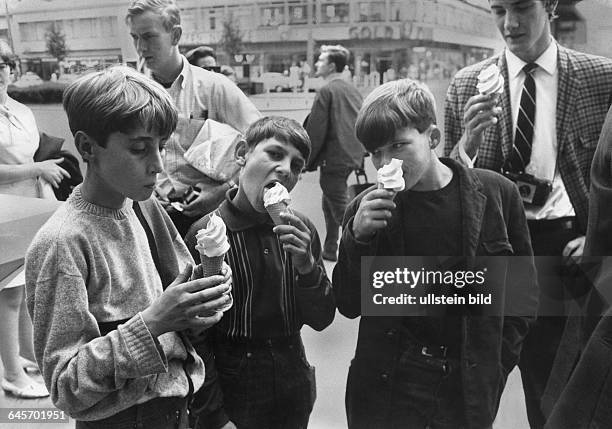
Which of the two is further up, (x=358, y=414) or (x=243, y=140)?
(x=243, y=140)

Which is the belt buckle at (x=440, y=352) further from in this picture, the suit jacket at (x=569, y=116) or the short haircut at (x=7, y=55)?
the short haircut at (x=7, y=55)

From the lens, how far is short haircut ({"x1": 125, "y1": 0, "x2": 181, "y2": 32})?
88.5 inches

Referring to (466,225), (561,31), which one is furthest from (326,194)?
(561,31)

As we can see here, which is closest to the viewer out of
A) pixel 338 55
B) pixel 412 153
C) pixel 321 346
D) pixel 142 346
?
pixel 142 346

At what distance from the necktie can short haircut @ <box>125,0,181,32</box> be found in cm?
127

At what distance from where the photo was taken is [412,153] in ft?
6.83

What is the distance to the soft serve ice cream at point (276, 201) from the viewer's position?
6.71ft

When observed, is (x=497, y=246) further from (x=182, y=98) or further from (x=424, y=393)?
(x=182, y=98)

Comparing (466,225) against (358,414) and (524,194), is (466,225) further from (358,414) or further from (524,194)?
(358,414)

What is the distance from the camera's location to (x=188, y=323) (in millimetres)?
1696

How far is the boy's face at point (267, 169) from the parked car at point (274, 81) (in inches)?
10.6

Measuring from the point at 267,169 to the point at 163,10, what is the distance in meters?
0.70

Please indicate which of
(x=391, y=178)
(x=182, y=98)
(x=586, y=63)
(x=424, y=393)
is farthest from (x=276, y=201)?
(x=586, y=63)

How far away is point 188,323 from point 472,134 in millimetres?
1206
